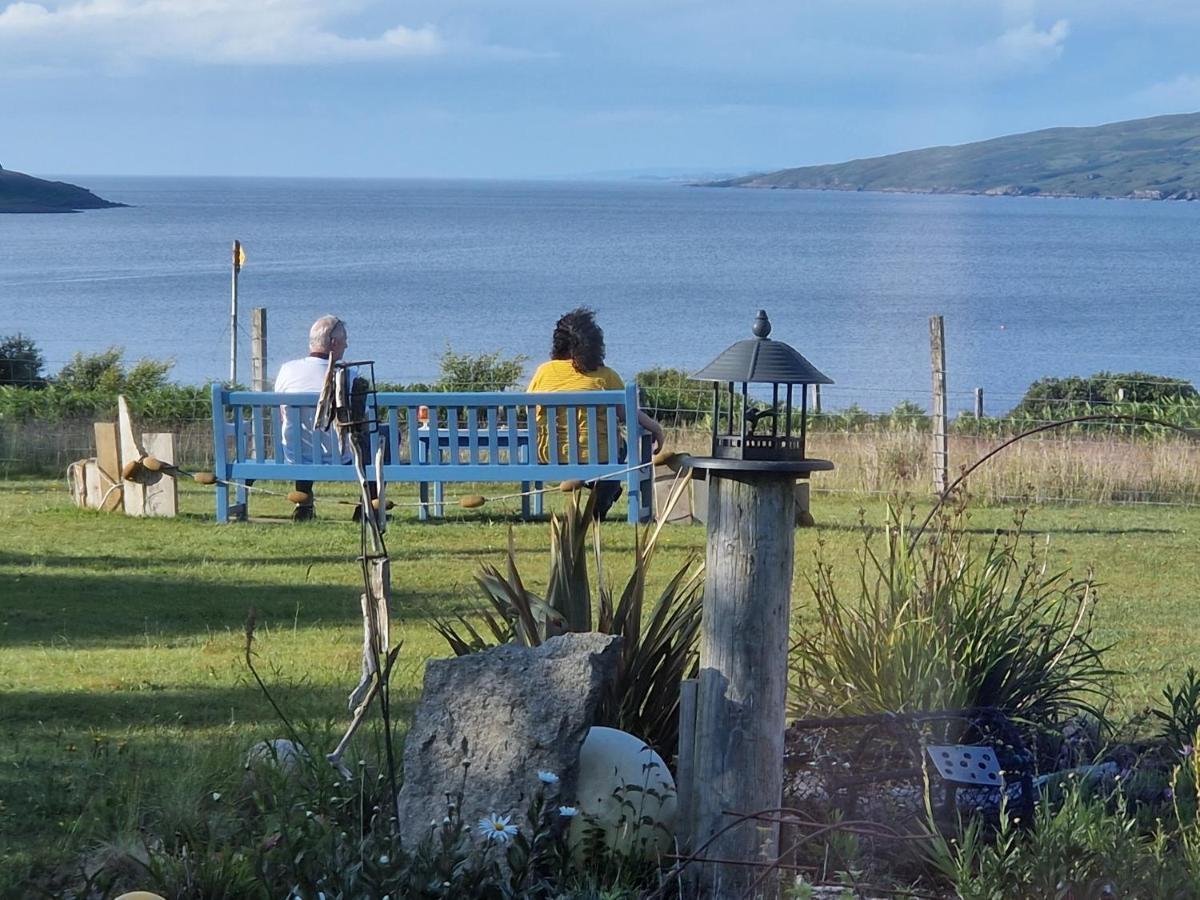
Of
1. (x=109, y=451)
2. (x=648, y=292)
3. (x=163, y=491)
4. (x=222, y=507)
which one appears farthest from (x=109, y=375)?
(x=648, y=292)

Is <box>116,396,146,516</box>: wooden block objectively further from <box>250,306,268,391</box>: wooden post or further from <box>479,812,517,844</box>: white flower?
<box>479,812,517,844</box>: white flower

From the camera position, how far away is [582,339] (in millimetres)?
9703

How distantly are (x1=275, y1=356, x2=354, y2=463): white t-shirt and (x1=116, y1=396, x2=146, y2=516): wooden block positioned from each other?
98 centimetres

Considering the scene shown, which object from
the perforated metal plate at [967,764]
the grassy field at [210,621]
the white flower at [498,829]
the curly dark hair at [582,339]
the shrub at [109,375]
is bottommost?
the grassy field at [210,621]

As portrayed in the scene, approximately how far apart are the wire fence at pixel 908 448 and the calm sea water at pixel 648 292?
209cm

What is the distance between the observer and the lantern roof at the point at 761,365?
140 inches

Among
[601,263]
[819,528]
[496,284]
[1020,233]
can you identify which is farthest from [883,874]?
[1020,233]

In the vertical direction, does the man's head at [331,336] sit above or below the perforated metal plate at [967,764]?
above

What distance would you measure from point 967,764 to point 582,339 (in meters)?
6.17

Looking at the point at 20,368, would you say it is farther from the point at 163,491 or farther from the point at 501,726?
the point at 501,726

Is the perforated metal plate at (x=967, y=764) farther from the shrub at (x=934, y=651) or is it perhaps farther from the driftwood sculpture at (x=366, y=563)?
the driftwood sculpture at (x=366, y=563)

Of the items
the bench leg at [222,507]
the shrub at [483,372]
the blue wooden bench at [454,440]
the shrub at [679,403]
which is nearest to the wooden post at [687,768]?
the blue wooden bench at [454,440]

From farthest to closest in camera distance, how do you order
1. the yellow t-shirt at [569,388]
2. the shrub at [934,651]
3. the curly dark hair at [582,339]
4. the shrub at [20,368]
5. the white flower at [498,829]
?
the shrub at [20,368], the curly dark hair at [582,339], the yellow t-shirt at [569,388], the shrub at [934,651], the white flower at [498,829]

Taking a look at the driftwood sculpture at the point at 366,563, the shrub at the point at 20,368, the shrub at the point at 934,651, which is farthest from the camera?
the shrub at the point at 20,368
